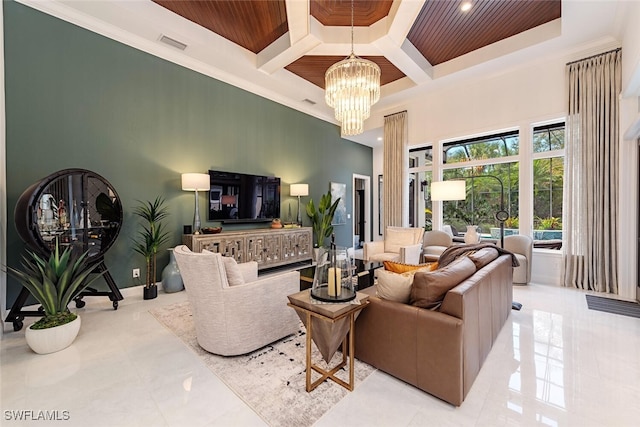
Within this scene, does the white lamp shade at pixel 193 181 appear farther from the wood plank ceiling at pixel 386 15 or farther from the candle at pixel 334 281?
the candle at pixel 334 281

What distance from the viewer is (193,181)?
421 cm

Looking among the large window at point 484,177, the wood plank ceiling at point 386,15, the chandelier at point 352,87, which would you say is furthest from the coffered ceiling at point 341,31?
the large window at point 484,177

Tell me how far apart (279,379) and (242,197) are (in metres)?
3.74

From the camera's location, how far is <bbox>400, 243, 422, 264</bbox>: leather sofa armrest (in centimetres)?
448

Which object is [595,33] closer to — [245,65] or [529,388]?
[529,388]

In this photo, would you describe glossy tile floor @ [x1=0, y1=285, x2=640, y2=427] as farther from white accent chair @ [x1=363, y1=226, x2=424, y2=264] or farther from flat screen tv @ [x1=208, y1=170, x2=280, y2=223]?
flat screen tv @ [x1=208, y1=170, x2=280, y2=223]

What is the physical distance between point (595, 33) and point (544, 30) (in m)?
0.62

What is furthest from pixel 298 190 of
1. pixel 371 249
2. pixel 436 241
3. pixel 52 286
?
pixel 52 286

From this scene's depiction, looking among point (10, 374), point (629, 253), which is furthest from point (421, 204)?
point (10, 374)

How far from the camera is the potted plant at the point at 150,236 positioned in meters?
3.76

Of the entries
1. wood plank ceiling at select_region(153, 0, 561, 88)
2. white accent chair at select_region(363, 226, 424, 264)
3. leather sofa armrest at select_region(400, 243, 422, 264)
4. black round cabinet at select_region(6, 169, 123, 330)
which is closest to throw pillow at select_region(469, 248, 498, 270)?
leather sofa armrest at select_region(400, 243, 422, 264)

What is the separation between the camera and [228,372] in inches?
82.4

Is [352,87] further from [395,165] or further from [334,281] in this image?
[395,165]

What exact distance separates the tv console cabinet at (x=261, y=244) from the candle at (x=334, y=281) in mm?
2979
